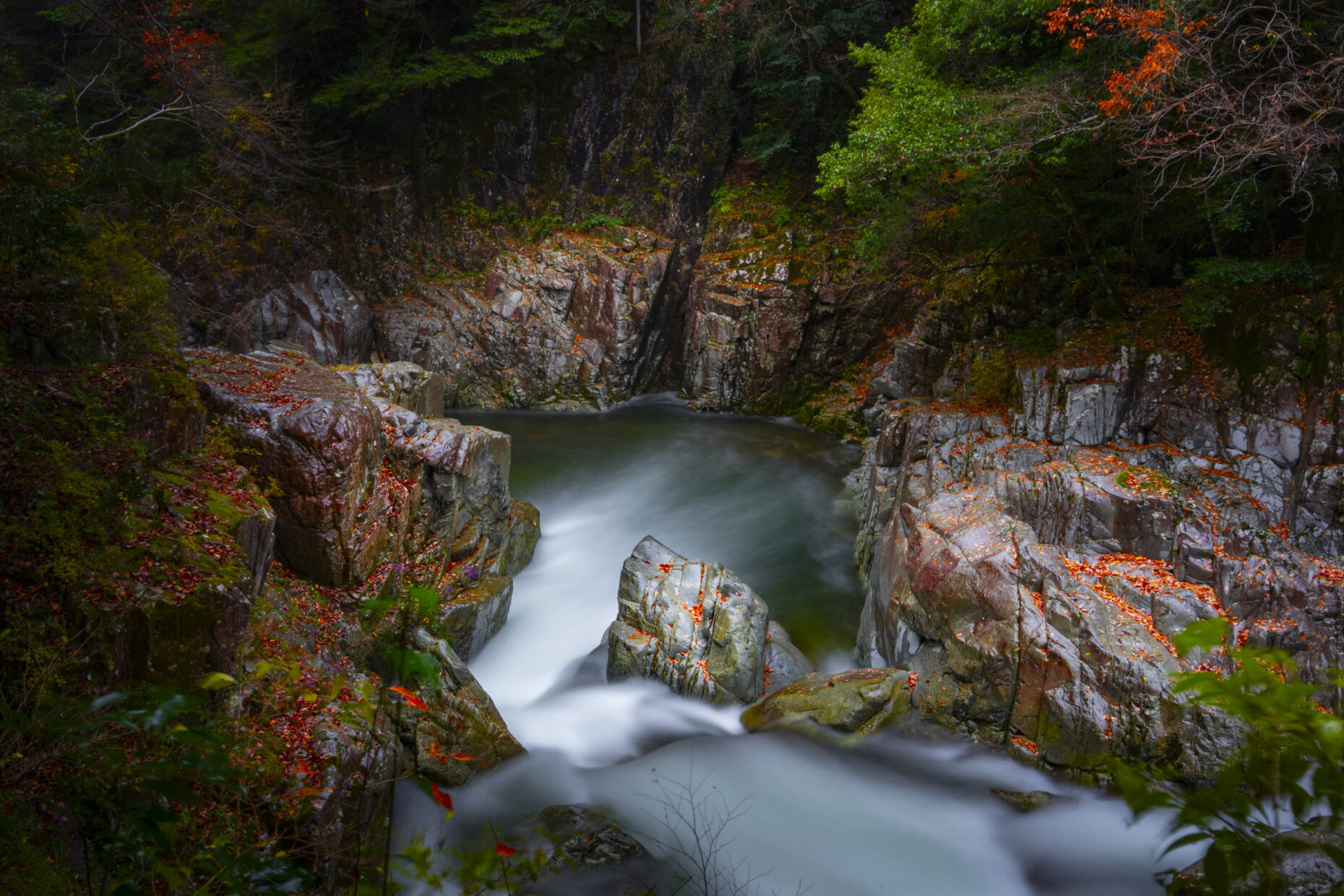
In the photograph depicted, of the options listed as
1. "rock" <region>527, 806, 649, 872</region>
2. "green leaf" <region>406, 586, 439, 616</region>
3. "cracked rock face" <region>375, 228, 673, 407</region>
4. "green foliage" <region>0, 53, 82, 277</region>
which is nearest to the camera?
"green leaf" <region>406, 586, 439, 616</region>

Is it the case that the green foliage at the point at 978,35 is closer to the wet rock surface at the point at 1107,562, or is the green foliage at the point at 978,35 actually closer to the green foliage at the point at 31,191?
the wet rock surface at the point at 1107,562

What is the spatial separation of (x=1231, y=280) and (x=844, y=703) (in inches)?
269

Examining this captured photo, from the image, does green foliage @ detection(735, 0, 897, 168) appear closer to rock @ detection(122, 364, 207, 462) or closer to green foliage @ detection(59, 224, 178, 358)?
green foliage @ detection(59, 224, 178, 358)

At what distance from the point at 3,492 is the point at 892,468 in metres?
10.7

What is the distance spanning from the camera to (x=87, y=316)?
5.03 m

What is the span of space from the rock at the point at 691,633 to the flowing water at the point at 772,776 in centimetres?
23

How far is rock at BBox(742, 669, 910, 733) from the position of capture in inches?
265

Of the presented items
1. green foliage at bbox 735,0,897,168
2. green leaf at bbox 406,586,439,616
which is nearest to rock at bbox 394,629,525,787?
green leaf at bbox 406,586,439,616

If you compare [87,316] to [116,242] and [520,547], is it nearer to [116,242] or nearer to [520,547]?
[116,242]

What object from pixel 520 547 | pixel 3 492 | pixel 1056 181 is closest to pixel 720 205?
pixel 1056 181

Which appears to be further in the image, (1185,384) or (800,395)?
(800,395)

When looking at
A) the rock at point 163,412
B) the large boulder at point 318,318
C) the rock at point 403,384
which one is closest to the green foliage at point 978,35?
the rock at point 403,384

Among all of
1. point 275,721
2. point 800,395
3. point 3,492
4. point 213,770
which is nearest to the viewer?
point 213,770

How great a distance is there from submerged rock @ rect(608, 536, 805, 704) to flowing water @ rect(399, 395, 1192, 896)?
23cm
